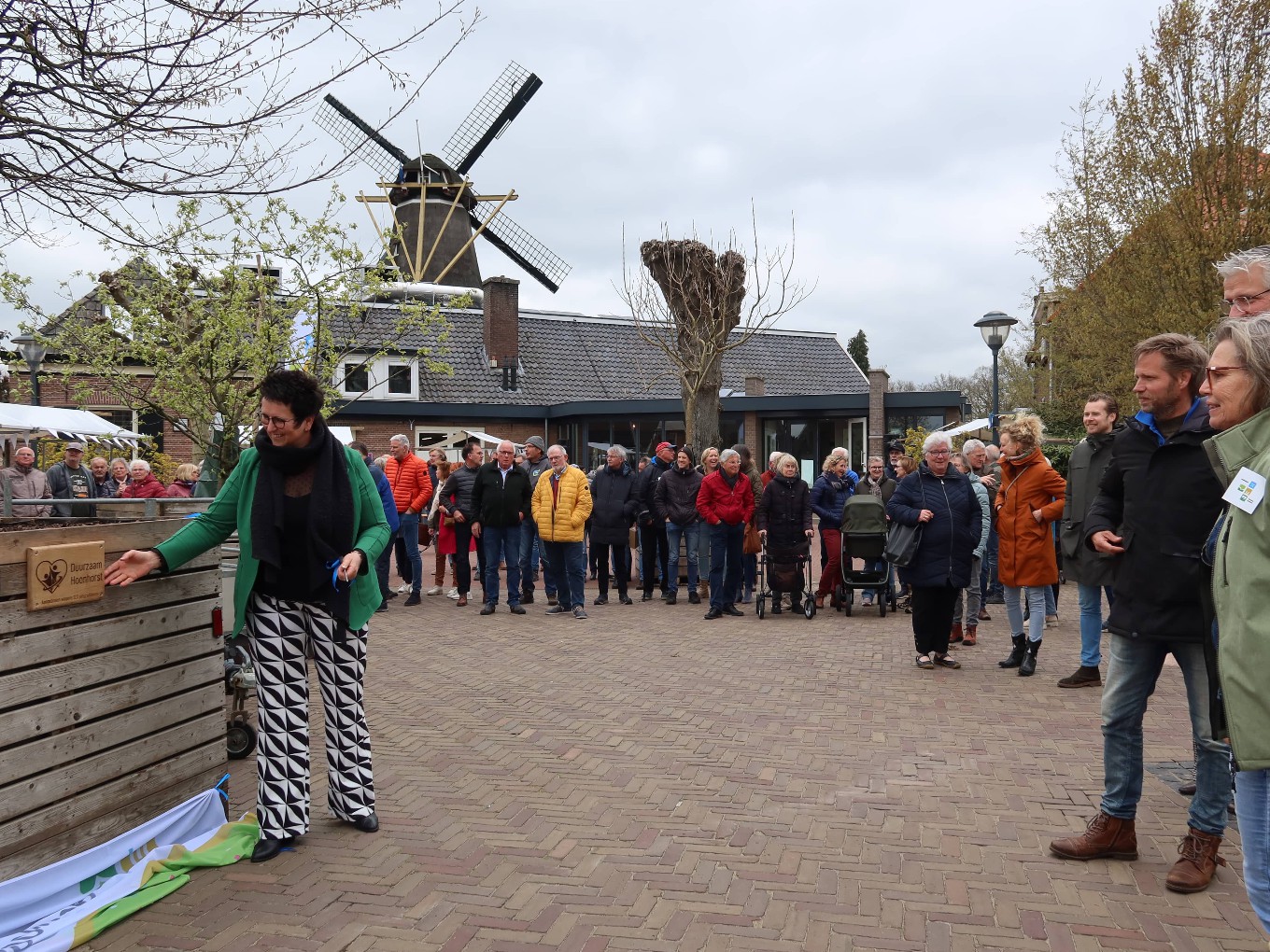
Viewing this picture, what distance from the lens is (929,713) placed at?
6.18 metres

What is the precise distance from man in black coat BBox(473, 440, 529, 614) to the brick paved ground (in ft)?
11.5

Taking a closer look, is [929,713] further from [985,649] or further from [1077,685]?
[985,649]

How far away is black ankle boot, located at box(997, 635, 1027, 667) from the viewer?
7.53 m

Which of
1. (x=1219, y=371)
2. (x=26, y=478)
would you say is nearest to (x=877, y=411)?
(x=26, y=478)

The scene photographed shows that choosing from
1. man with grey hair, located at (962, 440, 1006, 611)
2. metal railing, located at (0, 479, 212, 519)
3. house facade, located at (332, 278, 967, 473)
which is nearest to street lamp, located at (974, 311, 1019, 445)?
man with grey hair, located at (962, 440, 1006, 611)

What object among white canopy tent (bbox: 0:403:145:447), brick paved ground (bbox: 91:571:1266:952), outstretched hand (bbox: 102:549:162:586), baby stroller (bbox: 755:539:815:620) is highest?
white canopy tent (bbox: 0:403:145:447)

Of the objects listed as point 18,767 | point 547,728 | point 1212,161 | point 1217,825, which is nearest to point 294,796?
point 18,767

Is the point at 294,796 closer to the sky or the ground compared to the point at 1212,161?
closer to the ground

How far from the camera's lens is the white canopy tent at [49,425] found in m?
14.4

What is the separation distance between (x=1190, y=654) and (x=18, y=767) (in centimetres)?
417

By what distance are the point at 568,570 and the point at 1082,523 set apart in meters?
5.68

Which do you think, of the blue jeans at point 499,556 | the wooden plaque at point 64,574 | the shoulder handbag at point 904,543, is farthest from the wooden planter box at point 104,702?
the blue jeans at point 499,556

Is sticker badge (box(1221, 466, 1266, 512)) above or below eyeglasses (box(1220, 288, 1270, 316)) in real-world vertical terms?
below

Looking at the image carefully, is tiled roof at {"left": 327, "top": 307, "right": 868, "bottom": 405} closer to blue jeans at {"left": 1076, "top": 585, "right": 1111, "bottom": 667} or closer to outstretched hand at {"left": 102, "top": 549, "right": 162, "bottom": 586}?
blue jeans at {"left": 1076, "top": 585, "right": 1111, "bottom": 667}
